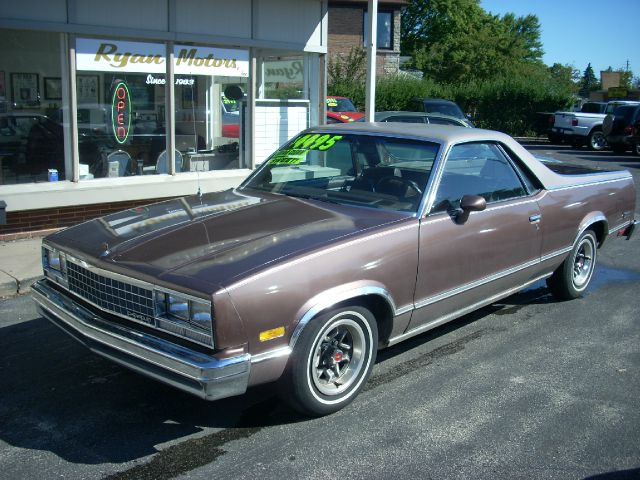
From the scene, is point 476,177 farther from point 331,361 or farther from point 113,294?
point 113,294

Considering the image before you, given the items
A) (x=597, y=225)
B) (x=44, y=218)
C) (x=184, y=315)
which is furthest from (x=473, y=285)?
(x=44, y=218)

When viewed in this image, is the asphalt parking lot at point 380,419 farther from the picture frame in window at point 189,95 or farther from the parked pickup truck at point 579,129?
the parked pickup truck at point 579,129

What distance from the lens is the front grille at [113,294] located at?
12.0ft

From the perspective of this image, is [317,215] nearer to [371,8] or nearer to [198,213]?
[198,213]

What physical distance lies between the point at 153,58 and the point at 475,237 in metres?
5.75

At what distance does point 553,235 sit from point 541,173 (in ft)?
1.70

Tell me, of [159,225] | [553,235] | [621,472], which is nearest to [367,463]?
[621,472]

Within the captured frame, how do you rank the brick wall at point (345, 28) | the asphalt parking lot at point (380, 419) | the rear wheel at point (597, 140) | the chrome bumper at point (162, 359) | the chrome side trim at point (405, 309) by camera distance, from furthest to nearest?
the brick wall at point (345, 28), the rear wheel at point (597, 140), the chrome side trim at point (405, 309), the asphalt parking lot at point (380, 419), the chrome bumper at point (162, 359)

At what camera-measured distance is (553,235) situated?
18.8 feet

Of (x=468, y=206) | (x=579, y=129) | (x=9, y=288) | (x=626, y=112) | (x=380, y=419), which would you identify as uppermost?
(x=626, y=112)

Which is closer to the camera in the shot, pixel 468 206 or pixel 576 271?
pixel 468 206

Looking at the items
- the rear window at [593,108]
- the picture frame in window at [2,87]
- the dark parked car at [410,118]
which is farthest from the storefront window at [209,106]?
the rear window at [593,108]

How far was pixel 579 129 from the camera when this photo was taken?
2447 centimetres

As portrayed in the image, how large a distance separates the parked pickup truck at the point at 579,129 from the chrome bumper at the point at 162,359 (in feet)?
75.0
